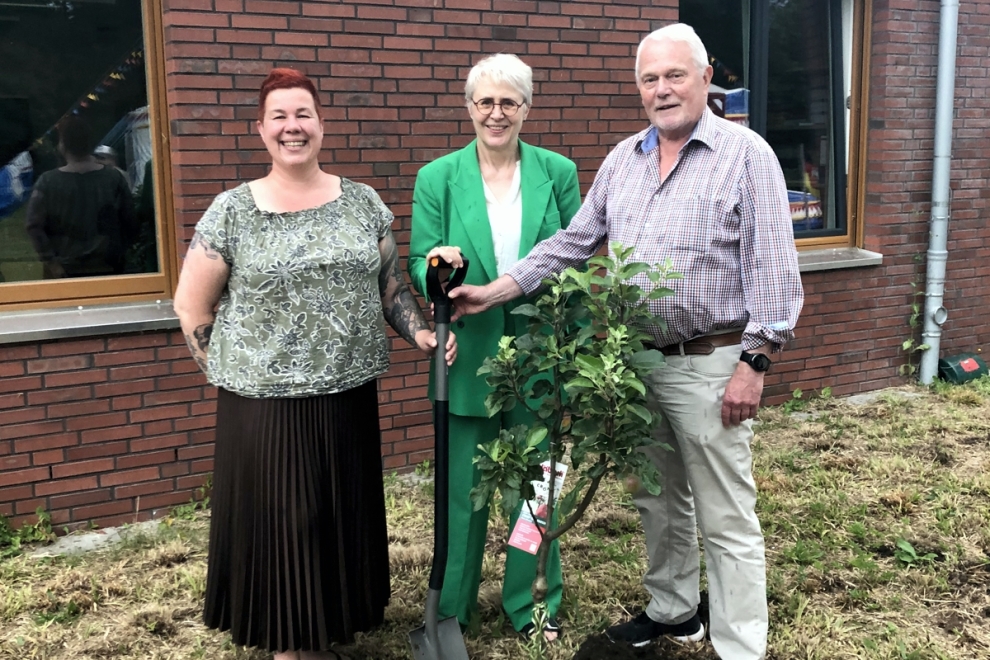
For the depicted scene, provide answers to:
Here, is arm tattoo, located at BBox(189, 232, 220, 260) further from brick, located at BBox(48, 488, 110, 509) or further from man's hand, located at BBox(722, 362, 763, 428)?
brick, located at BBox(48, 488, 110, 509)

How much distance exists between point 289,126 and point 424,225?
0.57 meters

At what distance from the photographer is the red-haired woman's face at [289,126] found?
8.59 feet

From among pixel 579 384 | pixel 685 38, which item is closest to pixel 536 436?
pixel 579 384

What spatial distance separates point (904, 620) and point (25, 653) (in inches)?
126

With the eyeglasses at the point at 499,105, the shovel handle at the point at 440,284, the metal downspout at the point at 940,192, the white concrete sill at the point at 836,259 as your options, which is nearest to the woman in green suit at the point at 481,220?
the eyeglasses at the point at 499,105

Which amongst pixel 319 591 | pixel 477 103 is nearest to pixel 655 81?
pixel 477 103

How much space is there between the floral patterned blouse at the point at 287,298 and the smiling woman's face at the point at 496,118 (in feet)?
1.75

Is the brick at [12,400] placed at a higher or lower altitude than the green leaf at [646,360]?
lower

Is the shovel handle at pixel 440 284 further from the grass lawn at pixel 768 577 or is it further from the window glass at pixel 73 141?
the window glass at pixel 73 141

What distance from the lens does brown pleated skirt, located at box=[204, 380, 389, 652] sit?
270 centimetres

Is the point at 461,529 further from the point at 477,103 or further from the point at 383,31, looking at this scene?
the point at 383,31

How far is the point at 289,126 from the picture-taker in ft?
8.57

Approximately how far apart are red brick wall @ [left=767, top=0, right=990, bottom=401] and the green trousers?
3427 millimetres

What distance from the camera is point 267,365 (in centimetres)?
263
